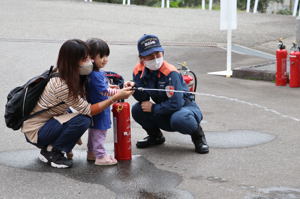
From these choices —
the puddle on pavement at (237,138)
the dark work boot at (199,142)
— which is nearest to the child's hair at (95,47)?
the dark work boot at (199,142)

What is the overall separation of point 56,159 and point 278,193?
6.76 feet

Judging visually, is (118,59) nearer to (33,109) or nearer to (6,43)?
(6,43)

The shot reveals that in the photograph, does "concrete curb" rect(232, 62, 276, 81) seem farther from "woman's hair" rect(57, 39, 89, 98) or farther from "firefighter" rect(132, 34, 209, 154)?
"woman's hair" rect(57, 39, 89, 98)

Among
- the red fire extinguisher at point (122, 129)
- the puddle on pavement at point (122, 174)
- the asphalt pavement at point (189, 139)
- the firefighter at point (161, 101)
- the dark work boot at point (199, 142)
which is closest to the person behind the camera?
the puddle on pavement at point (122, 174)

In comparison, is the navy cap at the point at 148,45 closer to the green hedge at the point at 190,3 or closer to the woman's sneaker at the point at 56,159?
the woman's sneaker at the point at 56,159

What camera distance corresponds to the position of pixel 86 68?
5.59 metres

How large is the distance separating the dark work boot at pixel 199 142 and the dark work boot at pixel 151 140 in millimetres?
479

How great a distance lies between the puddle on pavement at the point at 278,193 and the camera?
5.00 m

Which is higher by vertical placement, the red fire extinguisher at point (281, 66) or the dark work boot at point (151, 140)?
the red fire extinguisher at point (281, 66)

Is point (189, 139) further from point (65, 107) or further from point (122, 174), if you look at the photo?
point (65, 107)

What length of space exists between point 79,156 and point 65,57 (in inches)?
45.9

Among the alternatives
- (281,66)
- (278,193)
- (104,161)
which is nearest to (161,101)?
(104,161)

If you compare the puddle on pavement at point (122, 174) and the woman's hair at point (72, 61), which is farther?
the woman's hair at point (72, 61)

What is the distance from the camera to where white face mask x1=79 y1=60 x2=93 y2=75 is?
5.57 metres
